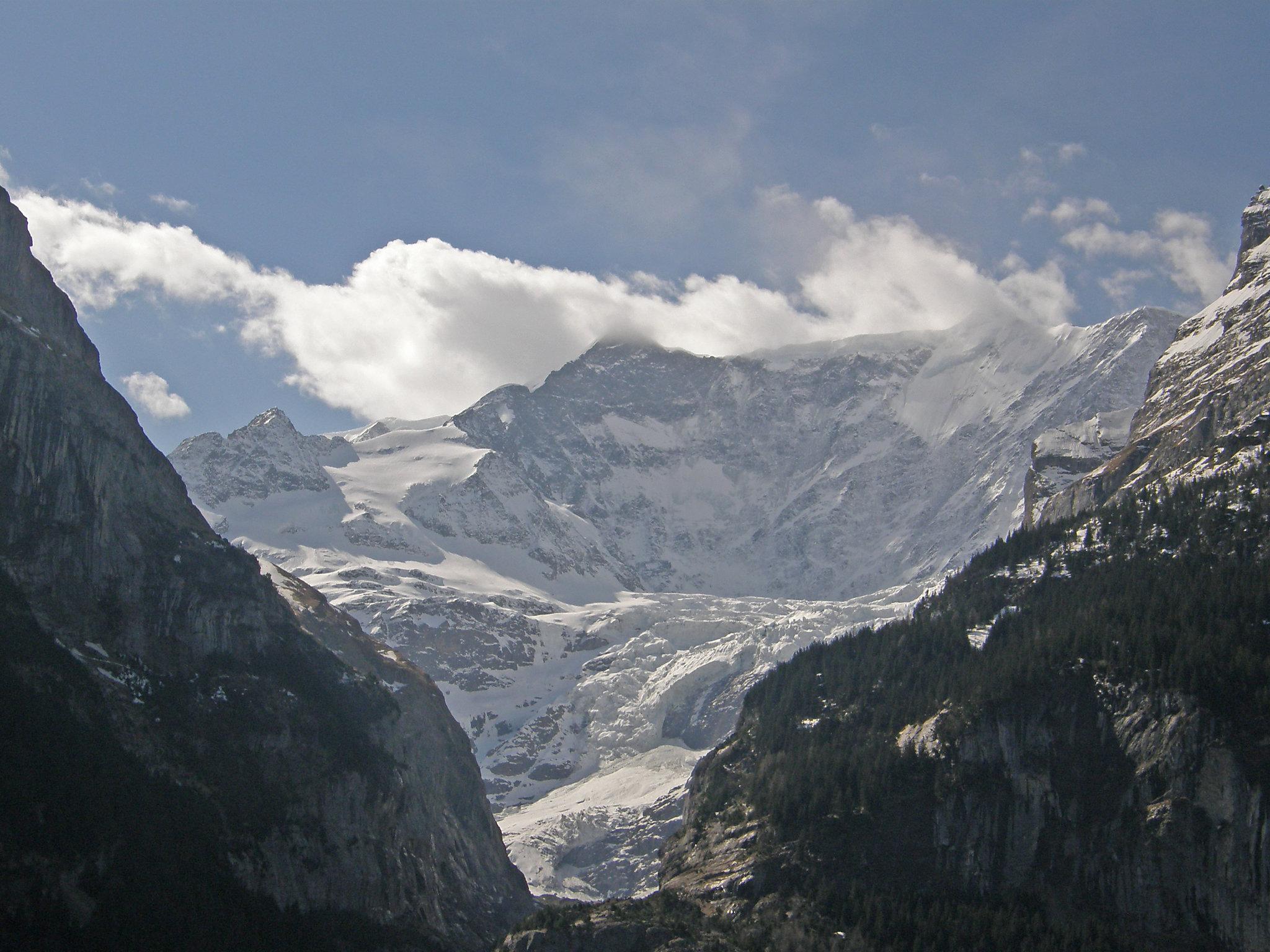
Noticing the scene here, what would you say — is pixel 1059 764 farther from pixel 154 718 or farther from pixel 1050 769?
pixel 154 718

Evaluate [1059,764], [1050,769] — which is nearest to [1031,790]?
[1050,769]

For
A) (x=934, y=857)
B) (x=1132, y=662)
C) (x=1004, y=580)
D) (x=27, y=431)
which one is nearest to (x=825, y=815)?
(x=934, y=857)

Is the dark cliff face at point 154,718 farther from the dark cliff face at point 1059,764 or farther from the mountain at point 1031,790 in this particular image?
the dark cliff face at point 1059,764

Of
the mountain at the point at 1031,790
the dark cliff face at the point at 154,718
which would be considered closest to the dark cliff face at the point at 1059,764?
the mountain at the point at 1031,790

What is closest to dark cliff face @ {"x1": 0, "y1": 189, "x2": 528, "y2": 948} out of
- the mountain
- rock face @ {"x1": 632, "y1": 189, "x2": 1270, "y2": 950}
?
the mountain

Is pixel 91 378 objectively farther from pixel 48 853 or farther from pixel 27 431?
pixel 48 853

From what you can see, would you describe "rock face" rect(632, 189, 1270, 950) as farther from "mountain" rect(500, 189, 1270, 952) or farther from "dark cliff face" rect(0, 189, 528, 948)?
"dark cliff face" rect(0, 189, 528, 948)
